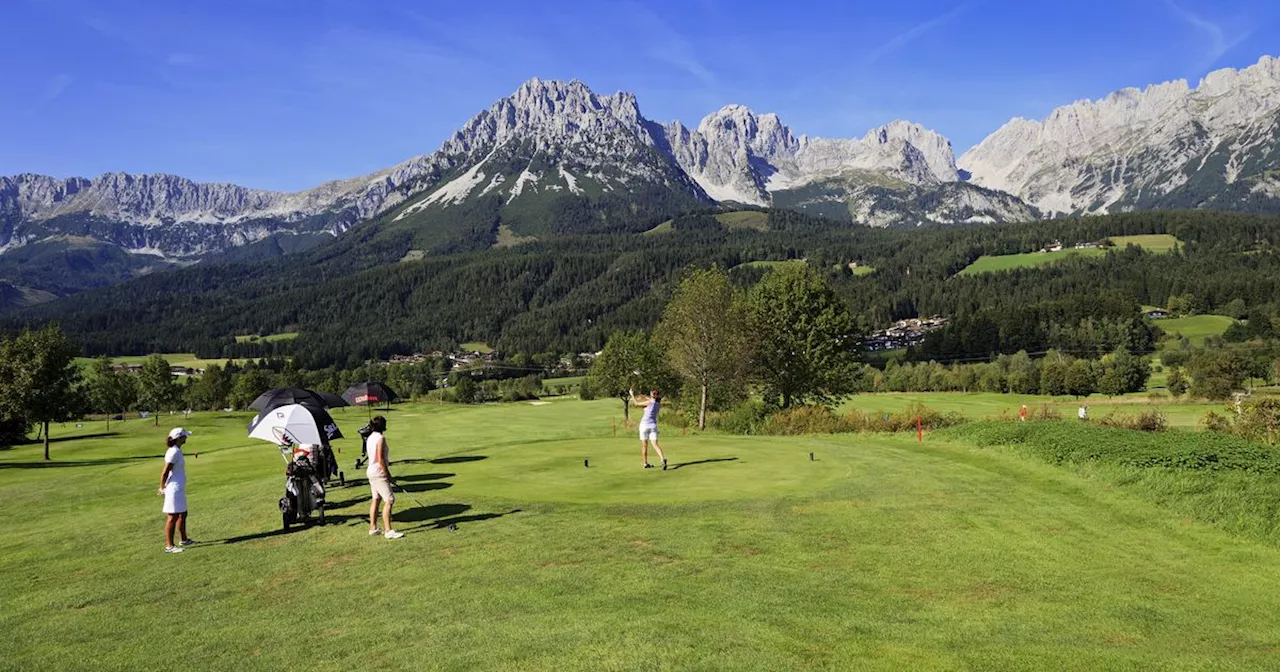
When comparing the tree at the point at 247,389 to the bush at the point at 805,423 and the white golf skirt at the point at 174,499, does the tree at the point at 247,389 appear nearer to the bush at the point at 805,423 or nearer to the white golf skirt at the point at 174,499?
the bush at the point at 805,423

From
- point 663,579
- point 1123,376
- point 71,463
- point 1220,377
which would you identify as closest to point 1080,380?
point 1123,376

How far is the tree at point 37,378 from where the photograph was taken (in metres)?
47.3

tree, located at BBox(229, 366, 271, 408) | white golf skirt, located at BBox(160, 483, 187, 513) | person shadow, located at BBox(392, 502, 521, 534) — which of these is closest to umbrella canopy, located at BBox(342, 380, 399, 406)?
person shadow, located at BBox(392, 502, 521, 534)

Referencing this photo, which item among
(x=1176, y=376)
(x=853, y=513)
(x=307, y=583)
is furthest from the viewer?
(x=1176, y=376)

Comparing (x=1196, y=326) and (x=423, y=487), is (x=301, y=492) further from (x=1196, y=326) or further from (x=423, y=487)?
(x=1196, y=326)

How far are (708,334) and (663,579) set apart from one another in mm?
41586

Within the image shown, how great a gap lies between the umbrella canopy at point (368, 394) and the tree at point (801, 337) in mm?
27227

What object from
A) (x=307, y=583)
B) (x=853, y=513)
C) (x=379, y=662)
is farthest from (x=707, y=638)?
(x=853, y=513)

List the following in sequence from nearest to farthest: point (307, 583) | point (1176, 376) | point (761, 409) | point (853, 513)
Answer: point (307, 583)
point (853, 513)
point (761, 409)
point (1176, 376)

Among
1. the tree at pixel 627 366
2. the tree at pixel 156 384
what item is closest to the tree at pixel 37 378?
the tree at pixel 156 384

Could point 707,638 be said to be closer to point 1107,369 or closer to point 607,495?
point 607,495

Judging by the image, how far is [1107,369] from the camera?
11744cm

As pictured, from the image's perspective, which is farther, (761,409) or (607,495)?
(761,409)

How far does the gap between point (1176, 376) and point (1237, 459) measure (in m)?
118
